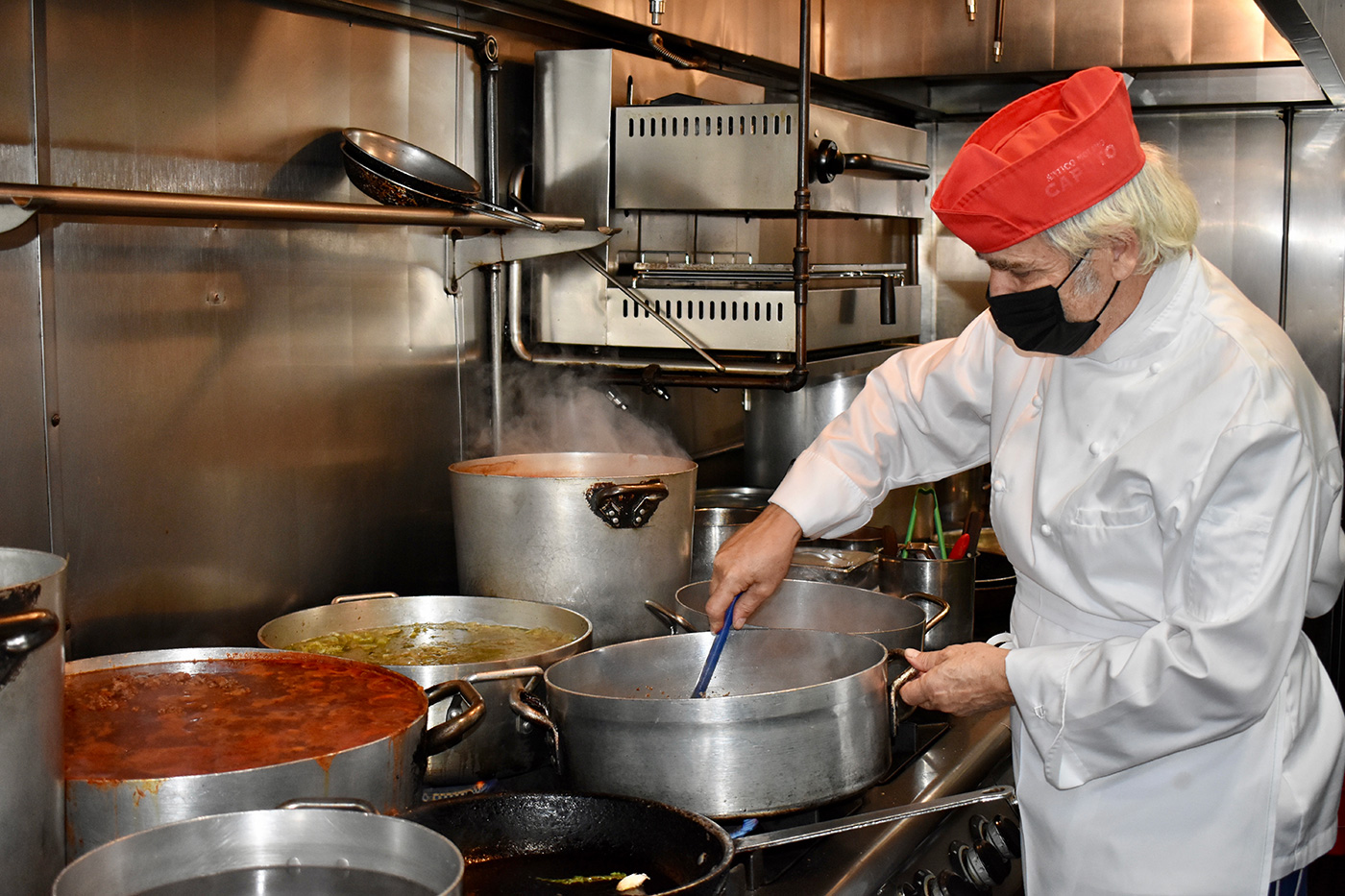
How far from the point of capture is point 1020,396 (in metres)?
1.61

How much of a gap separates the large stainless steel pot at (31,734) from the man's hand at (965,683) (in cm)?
90

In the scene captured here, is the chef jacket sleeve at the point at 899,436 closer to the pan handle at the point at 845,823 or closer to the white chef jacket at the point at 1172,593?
the white chef jacket at the point at 1172,593

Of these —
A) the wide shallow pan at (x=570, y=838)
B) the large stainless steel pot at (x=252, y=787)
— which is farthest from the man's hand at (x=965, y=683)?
the large stainless steel pot at (x=252, y=787)

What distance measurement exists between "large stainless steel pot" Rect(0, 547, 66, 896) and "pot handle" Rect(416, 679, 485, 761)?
33 centimetres

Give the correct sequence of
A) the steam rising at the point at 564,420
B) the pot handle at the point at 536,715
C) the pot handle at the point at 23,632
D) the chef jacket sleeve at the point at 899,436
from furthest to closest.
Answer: the steam rising at the point at 564,420 < the chef jacket sleeve at the point at 899,436 < the pot handle at the point at 536,715 < the pot handle at the point at 23,632

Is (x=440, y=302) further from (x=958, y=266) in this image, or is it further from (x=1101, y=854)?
(x=958, y=266)

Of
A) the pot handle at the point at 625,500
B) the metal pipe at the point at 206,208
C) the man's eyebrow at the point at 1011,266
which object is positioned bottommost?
the pot handle at the point at 625,500

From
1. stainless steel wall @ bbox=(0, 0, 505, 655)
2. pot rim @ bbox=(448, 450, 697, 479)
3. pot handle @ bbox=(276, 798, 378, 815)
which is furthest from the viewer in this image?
pot rim @ bbox=(448, 450, 697, 479)

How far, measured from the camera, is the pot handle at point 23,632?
836 mm

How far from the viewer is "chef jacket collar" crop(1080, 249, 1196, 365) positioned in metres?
1.38

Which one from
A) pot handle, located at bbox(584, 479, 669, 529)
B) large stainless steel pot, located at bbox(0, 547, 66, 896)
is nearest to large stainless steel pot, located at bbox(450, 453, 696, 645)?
pot handle, located at bbox(584, 479, 669, 529)

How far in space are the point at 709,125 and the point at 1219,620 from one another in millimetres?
1330

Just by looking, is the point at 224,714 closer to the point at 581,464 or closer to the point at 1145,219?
the point at 581,464

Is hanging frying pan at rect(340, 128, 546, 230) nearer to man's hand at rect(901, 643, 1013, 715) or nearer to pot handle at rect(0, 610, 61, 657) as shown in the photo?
man's hand at rect(901, 643, 1013, 715)
